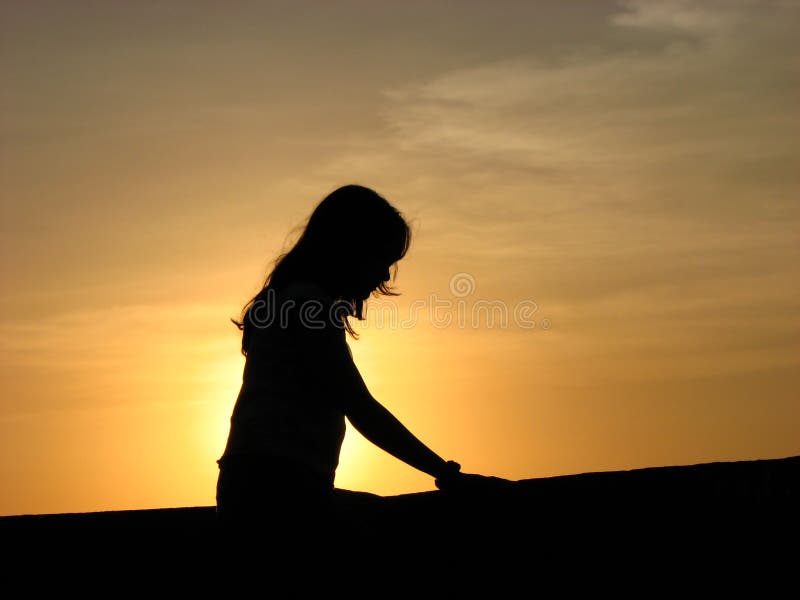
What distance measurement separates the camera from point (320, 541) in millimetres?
3771

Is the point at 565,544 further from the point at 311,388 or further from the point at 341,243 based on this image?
the point at 341,243

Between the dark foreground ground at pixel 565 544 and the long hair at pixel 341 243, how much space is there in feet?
2.41

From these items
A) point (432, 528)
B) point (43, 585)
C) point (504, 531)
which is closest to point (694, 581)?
point (504, 531)

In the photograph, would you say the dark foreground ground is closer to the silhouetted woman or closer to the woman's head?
the silhouetted woman

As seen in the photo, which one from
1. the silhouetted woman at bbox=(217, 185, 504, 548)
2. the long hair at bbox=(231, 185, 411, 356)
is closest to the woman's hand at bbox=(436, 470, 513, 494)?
the silhouetted woman at bbox=(217, 185, 504, 548)

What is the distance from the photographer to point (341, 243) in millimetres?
4172

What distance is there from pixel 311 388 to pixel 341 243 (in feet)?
1.75

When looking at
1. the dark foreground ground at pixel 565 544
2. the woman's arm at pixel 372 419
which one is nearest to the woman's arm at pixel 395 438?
the woman's arm at pixel 372 419

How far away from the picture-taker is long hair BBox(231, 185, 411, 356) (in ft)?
13.7

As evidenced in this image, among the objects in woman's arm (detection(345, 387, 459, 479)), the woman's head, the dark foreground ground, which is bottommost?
the dark foreground ground

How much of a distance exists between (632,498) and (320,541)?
97 cm

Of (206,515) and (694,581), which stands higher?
(206,515)

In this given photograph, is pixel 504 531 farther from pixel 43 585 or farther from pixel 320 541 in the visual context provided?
pixel 43 585

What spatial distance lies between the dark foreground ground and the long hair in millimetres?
735
